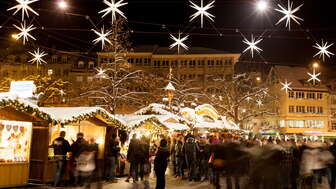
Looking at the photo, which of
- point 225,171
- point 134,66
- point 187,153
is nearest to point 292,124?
point 134,66

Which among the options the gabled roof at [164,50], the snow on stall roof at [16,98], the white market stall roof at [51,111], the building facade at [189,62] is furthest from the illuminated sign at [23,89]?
the gabled roof at [164,50]

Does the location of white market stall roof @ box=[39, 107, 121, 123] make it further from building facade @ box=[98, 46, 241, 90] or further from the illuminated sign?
building facade @ box=[98, 46, 241, 90]

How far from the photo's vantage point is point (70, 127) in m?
17.4

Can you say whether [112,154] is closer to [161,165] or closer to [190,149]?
[190,149]

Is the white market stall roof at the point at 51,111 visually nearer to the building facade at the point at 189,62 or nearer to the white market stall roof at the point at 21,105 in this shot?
the white market stall roof at the point at 21,105

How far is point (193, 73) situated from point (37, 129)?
6149 cm

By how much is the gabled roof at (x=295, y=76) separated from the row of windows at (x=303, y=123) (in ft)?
19.1

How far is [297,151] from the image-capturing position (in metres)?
14.4

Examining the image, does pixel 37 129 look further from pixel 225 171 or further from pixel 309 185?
pixel 309 185

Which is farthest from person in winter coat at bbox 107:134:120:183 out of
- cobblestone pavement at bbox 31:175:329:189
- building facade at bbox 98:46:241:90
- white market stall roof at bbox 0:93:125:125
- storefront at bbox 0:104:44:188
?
building facade at bbox 98:46:241:90

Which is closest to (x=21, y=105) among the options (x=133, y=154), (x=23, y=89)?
(x=23, y=89)

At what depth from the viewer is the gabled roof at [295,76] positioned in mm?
67062

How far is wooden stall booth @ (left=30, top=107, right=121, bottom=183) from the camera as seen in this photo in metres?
14.3

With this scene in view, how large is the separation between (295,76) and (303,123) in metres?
8.28
